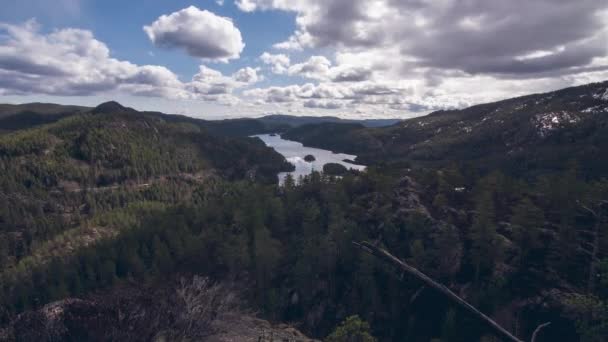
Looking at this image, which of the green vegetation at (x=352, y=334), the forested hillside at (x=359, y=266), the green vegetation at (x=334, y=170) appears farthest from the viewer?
the green vegetation at (x=334, y=170)

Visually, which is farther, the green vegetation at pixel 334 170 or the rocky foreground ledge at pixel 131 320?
the green vegetation at pixel 334 170

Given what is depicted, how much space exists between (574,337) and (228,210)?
219ft

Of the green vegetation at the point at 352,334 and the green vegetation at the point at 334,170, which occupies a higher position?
the green vegetation at the point at 352,334

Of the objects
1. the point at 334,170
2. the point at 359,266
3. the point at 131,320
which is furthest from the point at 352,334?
the point at 334,170

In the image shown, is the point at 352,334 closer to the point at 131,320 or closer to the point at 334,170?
the point at 131,320

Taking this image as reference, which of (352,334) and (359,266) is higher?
(352,334)

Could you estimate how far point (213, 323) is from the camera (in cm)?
2912

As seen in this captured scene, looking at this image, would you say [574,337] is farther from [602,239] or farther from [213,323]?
[213,323]

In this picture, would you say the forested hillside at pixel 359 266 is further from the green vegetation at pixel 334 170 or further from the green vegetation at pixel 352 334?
the green vegetation at pixel 334 170

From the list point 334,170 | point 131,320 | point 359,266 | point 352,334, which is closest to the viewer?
point 131,320

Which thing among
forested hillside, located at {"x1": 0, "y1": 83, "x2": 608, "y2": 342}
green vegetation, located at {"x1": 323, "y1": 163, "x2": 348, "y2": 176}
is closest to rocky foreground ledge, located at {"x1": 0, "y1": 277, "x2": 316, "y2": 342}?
forested hillside, located at {"x1": 0, "y1": 83, "x2": 608, "y2": 342}

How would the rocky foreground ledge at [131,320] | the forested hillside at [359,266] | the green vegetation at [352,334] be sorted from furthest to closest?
the forested hillside at [359,266] < the green vegetation at [352,334] < the rocky foreground ledge at [131,320]

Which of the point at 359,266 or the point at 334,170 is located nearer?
the point at 359,266

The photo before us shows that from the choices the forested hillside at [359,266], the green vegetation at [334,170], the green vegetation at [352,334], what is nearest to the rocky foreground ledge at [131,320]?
the forested hillside at [359,266]
